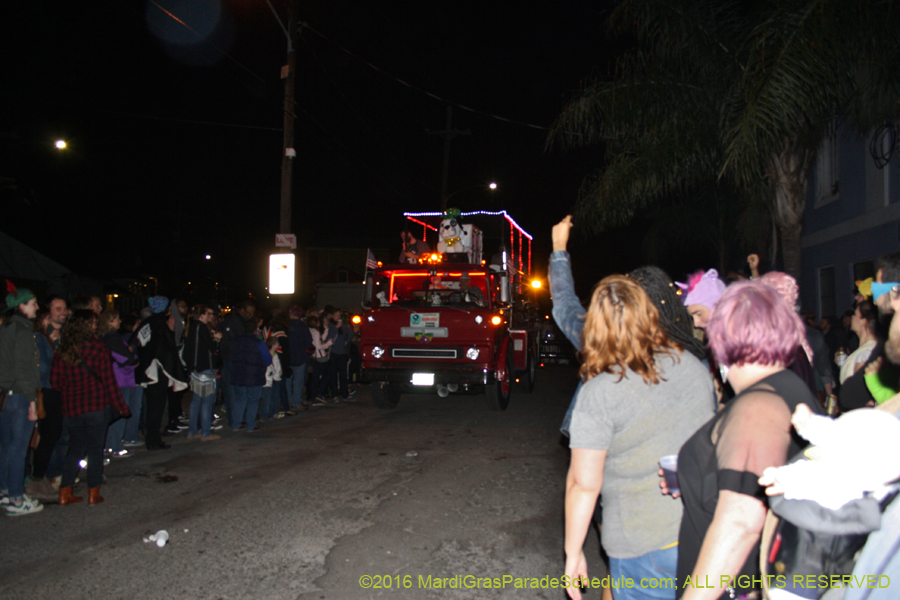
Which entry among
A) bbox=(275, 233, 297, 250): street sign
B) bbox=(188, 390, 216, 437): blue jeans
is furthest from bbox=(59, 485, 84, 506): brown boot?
bbox=(275, 233, 297, 250): street sign

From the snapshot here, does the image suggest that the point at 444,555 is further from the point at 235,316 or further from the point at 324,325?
the point at 324,325

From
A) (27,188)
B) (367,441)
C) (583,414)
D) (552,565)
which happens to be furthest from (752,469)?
(27,188)

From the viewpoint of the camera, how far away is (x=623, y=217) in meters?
11.4

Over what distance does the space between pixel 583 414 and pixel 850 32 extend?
7.24 metres

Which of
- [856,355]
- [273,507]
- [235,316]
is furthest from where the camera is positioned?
[235,316]

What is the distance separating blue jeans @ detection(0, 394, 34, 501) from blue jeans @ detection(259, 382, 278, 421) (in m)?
4.62

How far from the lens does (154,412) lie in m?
7.54

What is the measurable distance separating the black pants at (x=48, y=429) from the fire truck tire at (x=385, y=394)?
18.4 feet

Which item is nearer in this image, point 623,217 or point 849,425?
point 849,425

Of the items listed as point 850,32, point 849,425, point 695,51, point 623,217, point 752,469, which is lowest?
point 752,469

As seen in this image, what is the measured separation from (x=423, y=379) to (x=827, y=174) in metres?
11.2

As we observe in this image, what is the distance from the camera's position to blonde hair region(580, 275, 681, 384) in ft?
6.68

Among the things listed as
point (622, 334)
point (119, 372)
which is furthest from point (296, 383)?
point (622, 334)

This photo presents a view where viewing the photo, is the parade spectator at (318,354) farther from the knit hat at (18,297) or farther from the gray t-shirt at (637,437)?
the gray t-shirt at (637,437)
